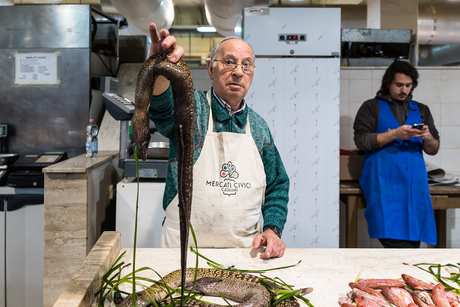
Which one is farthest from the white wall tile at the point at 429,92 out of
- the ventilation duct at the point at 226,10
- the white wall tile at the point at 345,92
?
the ventilation duct at the point at 226,10

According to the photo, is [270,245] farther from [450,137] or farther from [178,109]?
[450,137]

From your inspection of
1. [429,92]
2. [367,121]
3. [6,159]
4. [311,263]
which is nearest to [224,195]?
[311,263]

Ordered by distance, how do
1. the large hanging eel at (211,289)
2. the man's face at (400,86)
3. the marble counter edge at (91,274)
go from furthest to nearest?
the man's face at (400,86) < the large hanging eel at (211,289) < the marble counter edge at (91,274)

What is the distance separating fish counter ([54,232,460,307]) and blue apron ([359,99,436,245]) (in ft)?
4.36

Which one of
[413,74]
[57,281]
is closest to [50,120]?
[57,281]

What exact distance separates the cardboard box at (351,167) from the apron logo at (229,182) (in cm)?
216

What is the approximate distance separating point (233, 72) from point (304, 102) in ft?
5.80

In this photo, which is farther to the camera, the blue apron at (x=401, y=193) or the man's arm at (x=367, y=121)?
the man's arm at (x=367, y=121)

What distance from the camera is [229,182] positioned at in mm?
1474

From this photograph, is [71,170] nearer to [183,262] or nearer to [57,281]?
[57,281]

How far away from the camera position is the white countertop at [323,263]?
110 centimetres

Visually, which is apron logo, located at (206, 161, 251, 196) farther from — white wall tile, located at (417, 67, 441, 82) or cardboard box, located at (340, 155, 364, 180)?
white wall tile, located at (417, 67, 441, 82)

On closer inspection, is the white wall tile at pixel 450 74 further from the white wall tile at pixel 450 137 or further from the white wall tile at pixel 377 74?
the white wall tile at pixel 377 74

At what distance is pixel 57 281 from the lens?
228 cm
